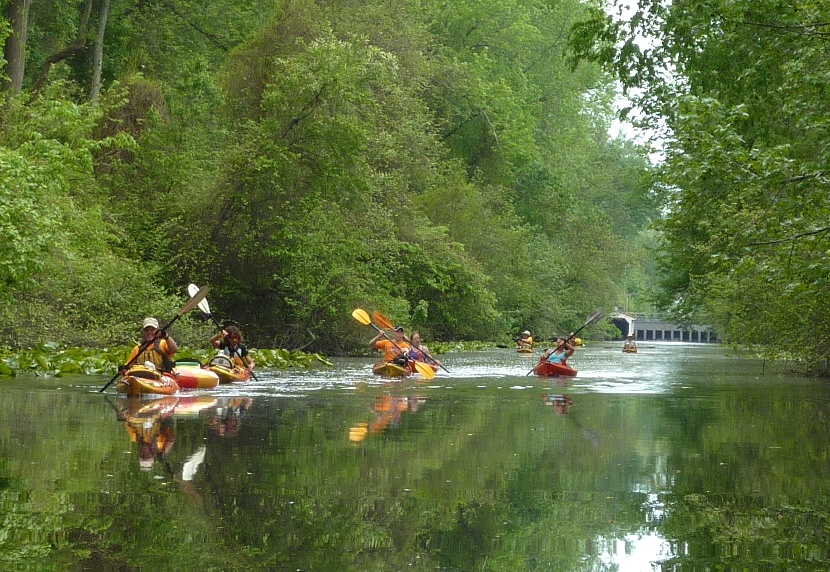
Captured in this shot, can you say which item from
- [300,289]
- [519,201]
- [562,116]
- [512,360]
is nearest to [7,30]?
[300,289]

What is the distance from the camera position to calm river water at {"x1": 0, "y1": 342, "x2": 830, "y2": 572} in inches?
250

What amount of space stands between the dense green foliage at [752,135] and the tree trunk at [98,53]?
1697 centimetres

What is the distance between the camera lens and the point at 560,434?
42.7 ft

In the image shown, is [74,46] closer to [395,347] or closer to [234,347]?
[395,347]

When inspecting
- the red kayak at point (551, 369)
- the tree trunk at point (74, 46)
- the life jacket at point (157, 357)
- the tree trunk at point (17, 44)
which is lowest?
the red kayak at point (551, 369)

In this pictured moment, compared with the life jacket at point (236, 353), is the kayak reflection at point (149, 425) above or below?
below

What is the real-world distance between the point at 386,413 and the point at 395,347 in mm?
11667

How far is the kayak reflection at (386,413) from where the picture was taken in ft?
42.1

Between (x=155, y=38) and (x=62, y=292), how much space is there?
57.7 feet

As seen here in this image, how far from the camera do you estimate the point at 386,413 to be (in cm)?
1574

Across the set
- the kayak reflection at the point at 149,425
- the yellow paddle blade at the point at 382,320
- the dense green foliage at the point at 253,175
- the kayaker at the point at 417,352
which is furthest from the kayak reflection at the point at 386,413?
the yellow paddle blade at the point at 382,320

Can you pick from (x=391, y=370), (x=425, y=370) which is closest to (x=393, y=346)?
(x=425, y=370)

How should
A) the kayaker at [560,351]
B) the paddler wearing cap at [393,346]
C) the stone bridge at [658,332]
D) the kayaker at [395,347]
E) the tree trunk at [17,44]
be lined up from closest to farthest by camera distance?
the kayaker at [395,347] < the paddler wearing cap at [393,346] < the kayaker at [560,351] < the tree trunk at [17,44] < the stone bridge at [658,332]

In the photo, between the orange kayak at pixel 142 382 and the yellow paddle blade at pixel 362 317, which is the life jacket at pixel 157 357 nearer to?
the orange kayak at pixel 142 382
